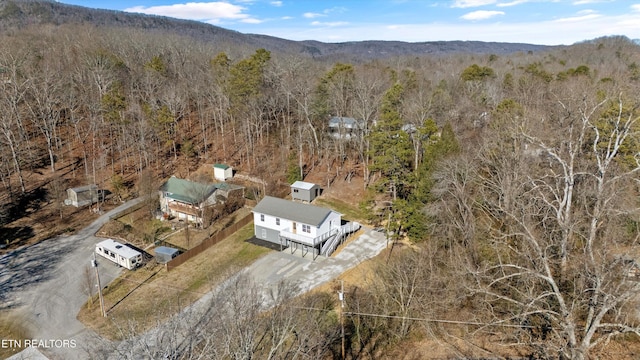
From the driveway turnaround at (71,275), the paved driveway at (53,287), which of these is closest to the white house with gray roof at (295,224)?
the driveway turnaround at (71,275)

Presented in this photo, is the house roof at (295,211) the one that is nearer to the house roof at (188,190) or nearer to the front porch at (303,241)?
the front porch at (303,241)

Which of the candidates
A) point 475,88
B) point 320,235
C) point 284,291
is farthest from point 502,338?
point 475,88

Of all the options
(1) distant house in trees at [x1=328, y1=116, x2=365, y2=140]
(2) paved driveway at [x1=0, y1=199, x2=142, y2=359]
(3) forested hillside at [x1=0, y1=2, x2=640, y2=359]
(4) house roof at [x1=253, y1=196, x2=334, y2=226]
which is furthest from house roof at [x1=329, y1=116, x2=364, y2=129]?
(2) paved driveway at [x1=0, y1=199, x2=142, y2=359]

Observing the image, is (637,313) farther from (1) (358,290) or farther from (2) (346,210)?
(2) (346,210)

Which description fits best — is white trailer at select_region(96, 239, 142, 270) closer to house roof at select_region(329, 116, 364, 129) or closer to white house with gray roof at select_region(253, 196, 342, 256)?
white house with gray roof at select_region(253, 196, 342, 256)

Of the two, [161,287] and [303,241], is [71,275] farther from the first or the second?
[303,241]

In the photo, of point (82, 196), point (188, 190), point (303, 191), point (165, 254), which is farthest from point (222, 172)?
point (165, 254)
